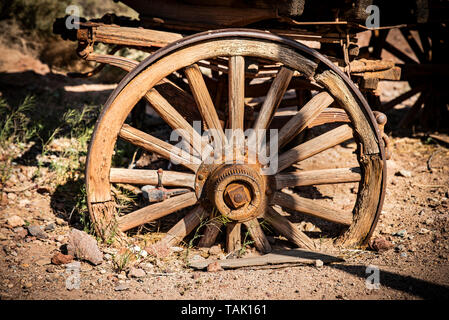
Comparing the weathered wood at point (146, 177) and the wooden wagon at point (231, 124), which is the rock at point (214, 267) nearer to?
the wooden wagon at point (231, 124)

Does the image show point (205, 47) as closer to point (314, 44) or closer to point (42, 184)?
point (314, 44)

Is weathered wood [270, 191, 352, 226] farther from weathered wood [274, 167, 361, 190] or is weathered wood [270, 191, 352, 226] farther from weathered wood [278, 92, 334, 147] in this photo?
weathered wood [278, 92, 334, 147]

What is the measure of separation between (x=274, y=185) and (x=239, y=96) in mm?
646

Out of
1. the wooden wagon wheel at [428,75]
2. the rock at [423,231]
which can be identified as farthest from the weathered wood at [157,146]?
the wooden wagon wheel at [428,75]

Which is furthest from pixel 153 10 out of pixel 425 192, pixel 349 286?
pixel 425 192

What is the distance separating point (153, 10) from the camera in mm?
3055

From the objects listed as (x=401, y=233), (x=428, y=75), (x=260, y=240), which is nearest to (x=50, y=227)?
(x=260, y=240)

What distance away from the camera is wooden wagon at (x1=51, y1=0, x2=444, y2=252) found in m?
2.55

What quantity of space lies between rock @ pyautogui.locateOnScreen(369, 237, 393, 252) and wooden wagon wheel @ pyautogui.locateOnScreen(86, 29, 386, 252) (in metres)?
0.13

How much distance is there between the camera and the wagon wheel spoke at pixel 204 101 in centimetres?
262

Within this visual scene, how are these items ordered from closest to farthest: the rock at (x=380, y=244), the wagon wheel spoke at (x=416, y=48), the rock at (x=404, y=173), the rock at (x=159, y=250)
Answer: the rock at (x=159, y=250) → the rock at (x=380, y=244) → the rock at (x=404, y=173) → the wagon wheel spoke at (x=416, y=48)

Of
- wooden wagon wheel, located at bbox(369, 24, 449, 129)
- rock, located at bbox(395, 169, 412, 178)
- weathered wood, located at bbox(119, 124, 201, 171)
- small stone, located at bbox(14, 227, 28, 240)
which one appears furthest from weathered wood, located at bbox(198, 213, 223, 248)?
wooden wagon wheel, located at bbox(369, 24, 449, 129)

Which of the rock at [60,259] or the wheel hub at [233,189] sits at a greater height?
the wheel hub at [233,189]

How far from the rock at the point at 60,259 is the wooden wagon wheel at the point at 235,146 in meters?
0.25
